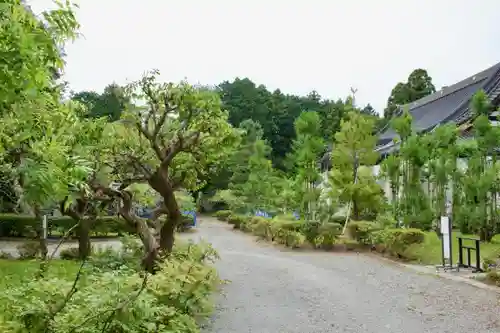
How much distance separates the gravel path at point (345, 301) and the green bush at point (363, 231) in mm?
3155

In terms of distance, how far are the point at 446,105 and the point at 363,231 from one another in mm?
10854

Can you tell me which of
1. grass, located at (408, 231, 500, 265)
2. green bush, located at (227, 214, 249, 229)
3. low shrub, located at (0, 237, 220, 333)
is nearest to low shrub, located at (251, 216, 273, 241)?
green bush, located at (227, 214, 249, 229)

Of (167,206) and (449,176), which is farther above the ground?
(449,176)

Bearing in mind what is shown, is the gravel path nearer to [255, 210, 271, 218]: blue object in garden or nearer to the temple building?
the temple building

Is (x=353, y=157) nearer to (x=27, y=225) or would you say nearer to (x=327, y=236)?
(x=327, y=236)

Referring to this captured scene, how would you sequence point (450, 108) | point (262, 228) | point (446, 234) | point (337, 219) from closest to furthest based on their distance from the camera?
1. point (446, 234)
2. point (337, 219)
3. point (262, 228)
4. point (450, 108)

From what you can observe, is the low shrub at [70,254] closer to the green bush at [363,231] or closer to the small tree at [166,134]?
the small tree at [166,134]

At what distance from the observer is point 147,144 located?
348 inches

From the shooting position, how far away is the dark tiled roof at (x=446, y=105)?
21.0 metres

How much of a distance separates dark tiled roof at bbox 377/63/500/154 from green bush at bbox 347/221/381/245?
5.66 meters

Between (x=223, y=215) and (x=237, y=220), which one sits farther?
(x=223, y=215)

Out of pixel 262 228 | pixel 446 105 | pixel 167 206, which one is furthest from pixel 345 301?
pixel 446 105

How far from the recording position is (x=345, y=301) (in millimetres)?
7723

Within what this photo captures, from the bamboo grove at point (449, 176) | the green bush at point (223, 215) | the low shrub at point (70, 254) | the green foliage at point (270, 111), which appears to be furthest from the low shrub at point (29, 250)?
the green foliage at point (270, 111)
